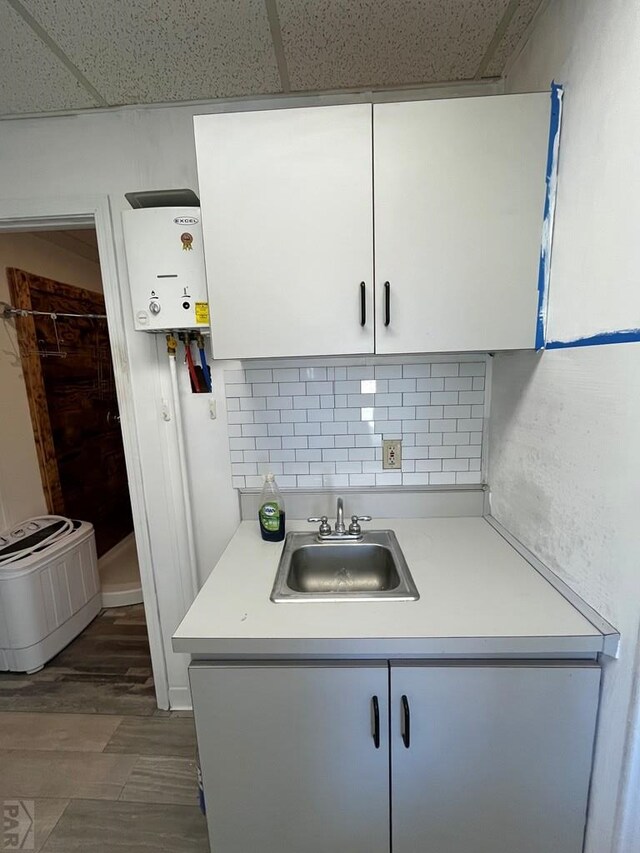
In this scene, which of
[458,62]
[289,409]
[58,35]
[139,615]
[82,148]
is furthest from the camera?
[139,615]

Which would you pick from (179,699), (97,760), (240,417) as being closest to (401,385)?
(240,417)

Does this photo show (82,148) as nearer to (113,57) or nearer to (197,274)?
(113,57)

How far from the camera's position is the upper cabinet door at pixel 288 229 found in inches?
39.5

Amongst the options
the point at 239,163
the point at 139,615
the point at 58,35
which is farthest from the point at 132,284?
the point at 139,615

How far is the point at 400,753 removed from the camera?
90 centimetres

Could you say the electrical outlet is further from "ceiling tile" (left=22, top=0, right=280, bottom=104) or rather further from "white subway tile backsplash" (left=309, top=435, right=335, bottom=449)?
"ceiling tile" (left=22, top=0, right=280, bottom=104)

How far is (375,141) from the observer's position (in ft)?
3.27

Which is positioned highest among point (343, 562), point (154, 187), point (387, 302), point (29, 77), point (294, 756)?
point (29, 77)

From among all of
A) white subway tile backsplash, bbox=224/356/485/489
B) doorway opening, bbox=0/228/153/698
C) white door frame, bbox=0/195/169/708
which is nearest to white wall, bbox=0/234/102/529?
doorway opening, bbox=0/228/153/698

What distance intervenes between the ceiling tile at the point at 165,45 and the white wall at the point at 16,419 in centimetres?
140

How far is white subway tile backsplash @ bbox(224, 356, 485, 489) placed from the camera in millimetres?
1430

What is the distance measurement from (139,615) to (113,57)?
2.64 m

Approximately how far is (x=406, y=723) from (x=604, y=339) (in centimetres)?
97

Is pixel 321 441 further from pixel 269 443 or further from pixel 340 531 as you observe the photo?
pixel 340 531
